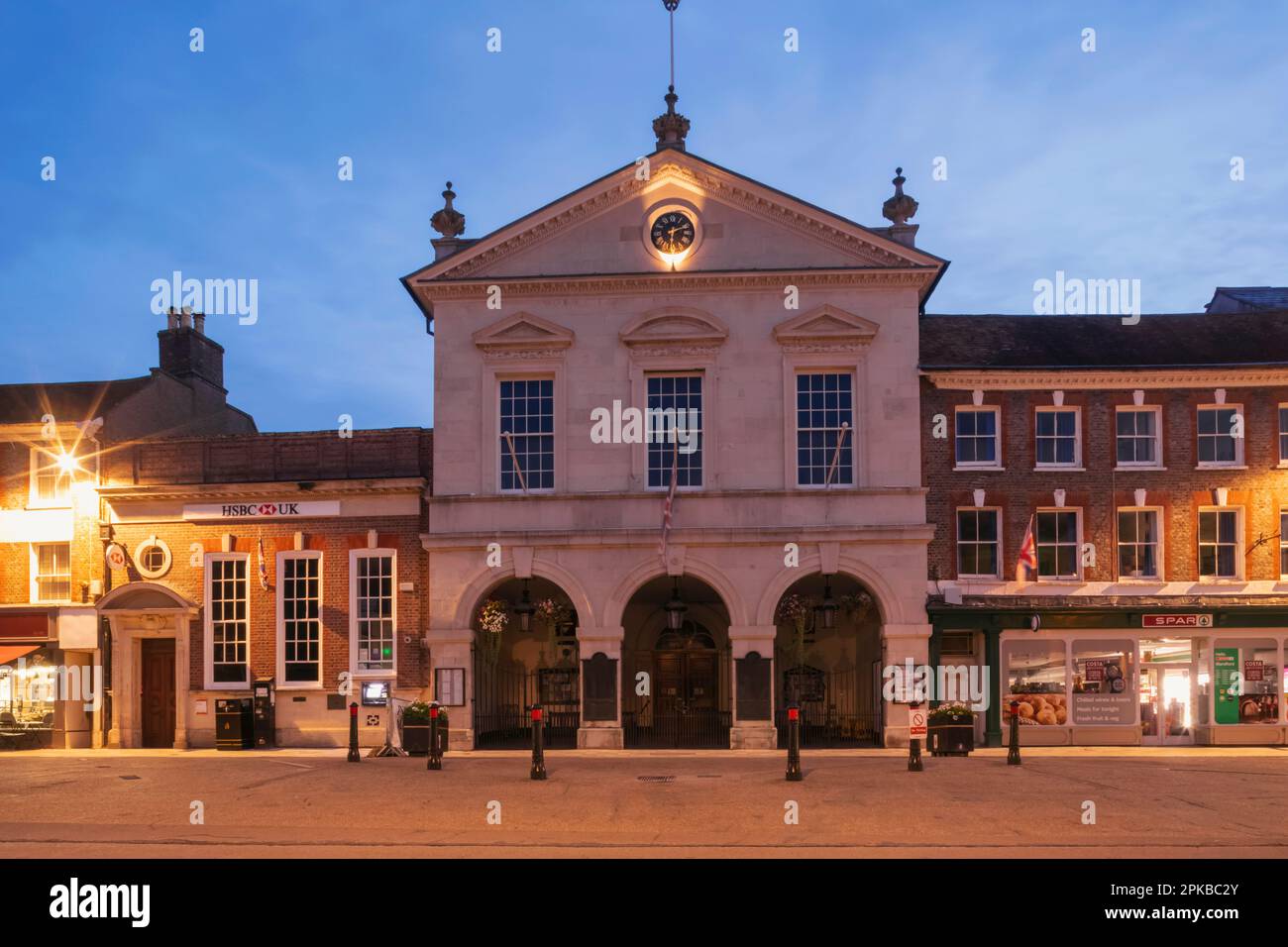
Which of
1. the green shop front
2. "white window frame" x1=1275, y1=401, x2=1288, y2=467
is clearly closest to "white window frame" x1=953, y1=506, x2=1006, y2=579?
the green shop front

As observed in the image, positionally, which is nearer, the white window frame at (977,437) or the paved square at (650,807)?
the paved square at (650,807)

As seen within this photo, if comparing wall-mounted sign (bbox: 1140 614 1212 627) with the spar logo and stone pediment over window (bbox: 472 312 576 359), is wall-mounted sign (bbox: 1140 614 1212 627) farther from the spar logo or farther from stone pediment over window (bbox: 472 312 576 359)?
the spar logo

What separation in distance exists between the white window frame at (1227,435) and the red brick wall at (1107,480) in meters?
0.06

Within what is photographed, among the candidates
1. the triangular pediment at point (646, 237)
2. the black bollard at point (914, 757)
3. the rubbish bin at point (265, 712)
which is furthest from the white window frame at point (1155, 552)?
the rubbish bin at point (265, 712)

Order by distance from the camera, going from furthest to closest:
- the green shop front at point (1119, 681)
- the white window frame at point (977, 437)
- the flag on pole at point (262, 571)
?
the flag on pole at point (262, 571) < the white window frame at point (977, 437) < the green shop front at point (1119, 681)

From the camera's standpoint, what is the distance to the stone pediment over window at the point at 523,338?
90.0 ft

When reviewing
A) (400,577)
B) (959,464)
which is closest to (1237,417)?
(959,464)

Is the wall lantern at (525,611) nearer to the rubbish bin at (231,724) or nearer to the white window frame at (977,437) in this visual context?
the rubbish bin at (231,724)

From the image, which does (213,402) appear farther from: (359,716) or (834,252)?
(834,252)

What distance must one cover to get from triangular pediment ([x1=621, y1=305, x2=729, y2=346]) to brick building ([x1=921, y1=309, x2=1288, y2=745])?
5142mm

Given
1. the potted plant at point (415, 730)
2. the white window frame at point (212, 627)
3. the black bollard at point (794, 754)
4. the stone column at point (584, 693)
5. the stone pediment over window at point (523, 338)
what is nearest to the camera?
the black bollard at point (794, 754)

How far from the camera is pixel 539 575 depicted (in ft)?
89.1

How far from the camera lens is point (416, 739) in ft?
84.1

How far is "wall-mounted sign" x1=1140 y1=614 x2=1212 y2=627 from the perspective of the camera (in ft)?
89.2
